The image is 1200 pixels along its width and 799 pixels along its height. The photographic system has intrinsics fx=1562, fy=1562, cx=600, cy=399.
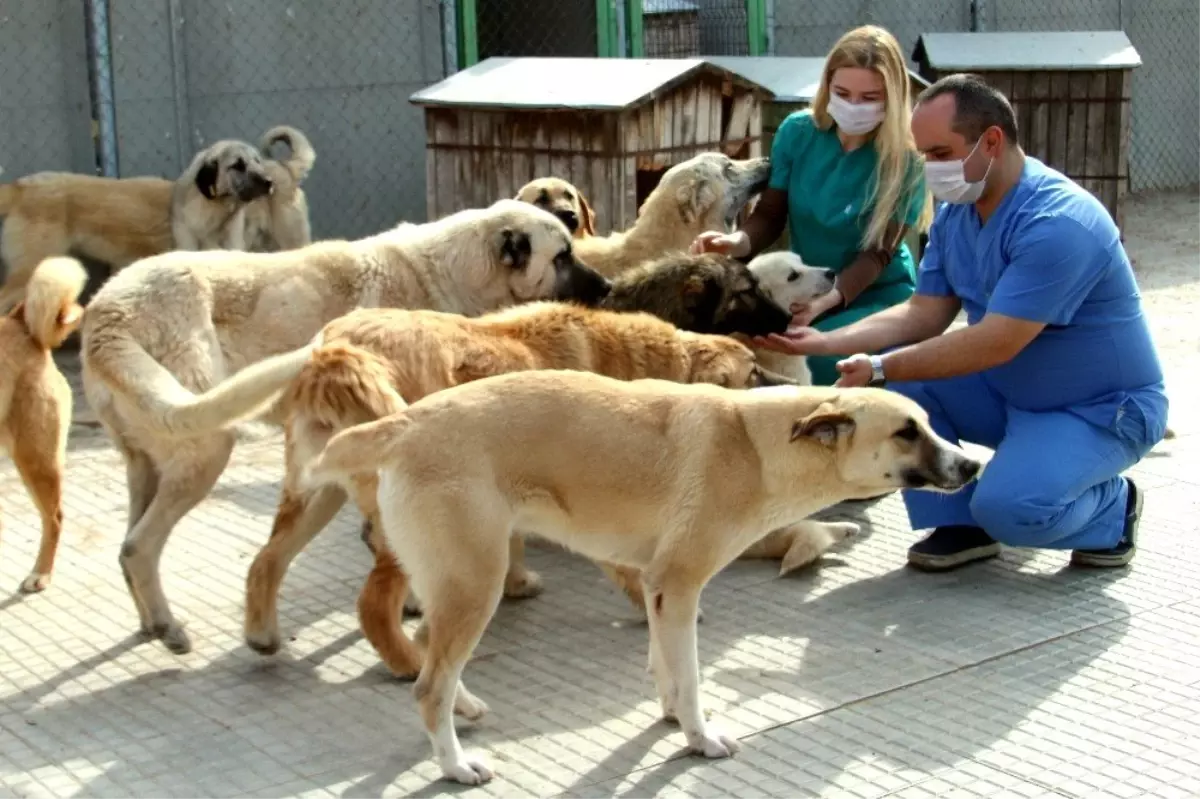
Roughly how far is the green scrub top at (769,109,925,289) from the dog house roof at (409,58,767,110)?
3.44ft

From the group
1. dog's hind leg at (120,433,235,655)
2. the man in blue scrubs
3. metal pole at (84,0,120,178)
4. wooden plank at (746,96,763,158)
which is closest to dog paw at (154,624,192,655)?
dog's hind leg at (120,433,235,655)

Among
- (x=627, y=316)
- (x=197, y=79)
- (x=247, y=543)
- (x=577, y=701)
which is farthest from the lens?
(x=197, y=79)

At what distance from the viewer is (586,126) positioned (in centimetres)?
757

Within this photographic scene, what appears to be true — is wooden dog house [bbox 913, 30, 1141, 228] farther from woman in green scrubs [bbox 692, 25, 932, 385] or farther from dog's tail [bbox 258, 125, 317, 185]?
woman in green scrubs [bbox 692, 25, 932, 385]


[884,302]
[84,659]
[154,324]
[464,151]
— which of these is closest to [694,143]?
[464,151]

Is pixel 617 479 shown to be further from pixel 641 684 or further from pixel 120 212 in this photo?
pixel 120 212

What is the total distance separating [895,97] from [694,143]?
1.81 meters

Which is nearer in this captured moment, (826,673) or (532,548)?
(826,673)

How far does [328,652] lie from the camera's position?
187 inches

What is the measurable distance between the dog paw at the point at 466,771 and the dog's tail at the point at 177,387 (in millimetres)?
1146

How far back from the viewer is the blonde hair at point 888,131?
20.1 ft

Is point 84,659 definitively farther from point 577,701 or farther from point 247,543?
point 577,701

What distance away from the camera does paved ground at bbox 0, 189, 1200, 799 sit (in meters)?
3.88

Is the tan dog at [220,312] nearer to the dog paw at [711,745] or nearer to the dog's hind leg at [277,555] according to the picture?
the dog's hind leg at [277,555]
